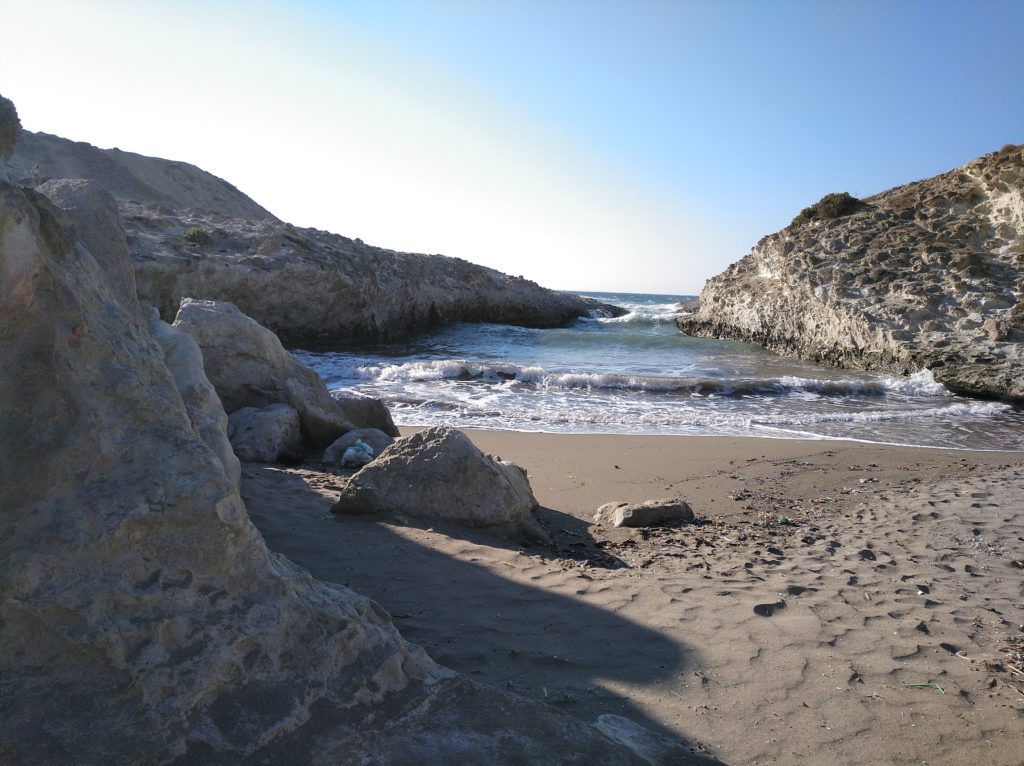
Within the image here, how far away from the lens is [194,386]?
12.2 ft

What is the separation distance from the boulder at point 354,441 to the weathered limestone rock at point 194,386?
2425 mm

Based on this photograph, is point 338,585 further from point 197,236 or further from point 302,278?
point 197,236

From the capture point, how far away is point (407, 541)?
13.1ft

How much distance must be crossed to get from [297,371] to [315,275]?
11.5 m

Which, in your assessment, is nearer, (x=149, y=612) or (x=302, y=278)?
(x=149, y=612)

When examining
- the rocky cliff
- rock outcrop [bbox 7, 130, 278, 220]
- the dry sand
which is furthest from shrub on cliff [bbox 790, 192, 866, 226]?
rock outcrop [bbox 7, 130, 278, 220]

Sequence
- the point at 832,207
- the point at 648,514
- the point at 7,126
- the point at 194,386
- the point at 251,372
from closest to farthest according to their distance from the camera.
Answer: the point at 7,126
the point at 194,386
the point at 648,514
the point at 251,372
the point at 832,207

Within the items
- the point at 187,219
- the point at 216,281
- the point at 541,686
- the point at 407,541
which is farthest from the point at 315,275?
the point at 541,686

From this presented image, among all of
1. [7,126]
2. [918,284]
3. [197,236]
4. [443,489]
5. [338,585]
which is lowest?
[443,489]

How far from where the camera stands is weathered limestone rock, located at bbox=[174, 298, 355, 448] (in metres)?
7.01

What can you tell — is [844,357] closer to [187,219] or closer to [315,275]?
[315,275]

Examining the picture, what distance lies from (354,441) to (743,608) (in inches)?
166

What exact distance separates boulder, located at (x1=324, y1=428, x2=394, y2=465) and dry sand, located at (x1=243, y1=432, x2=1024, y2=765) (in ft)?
1.91

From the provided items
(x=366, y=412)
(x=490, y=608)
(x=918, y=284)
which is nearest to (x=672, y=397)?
(x=366, y=412)
